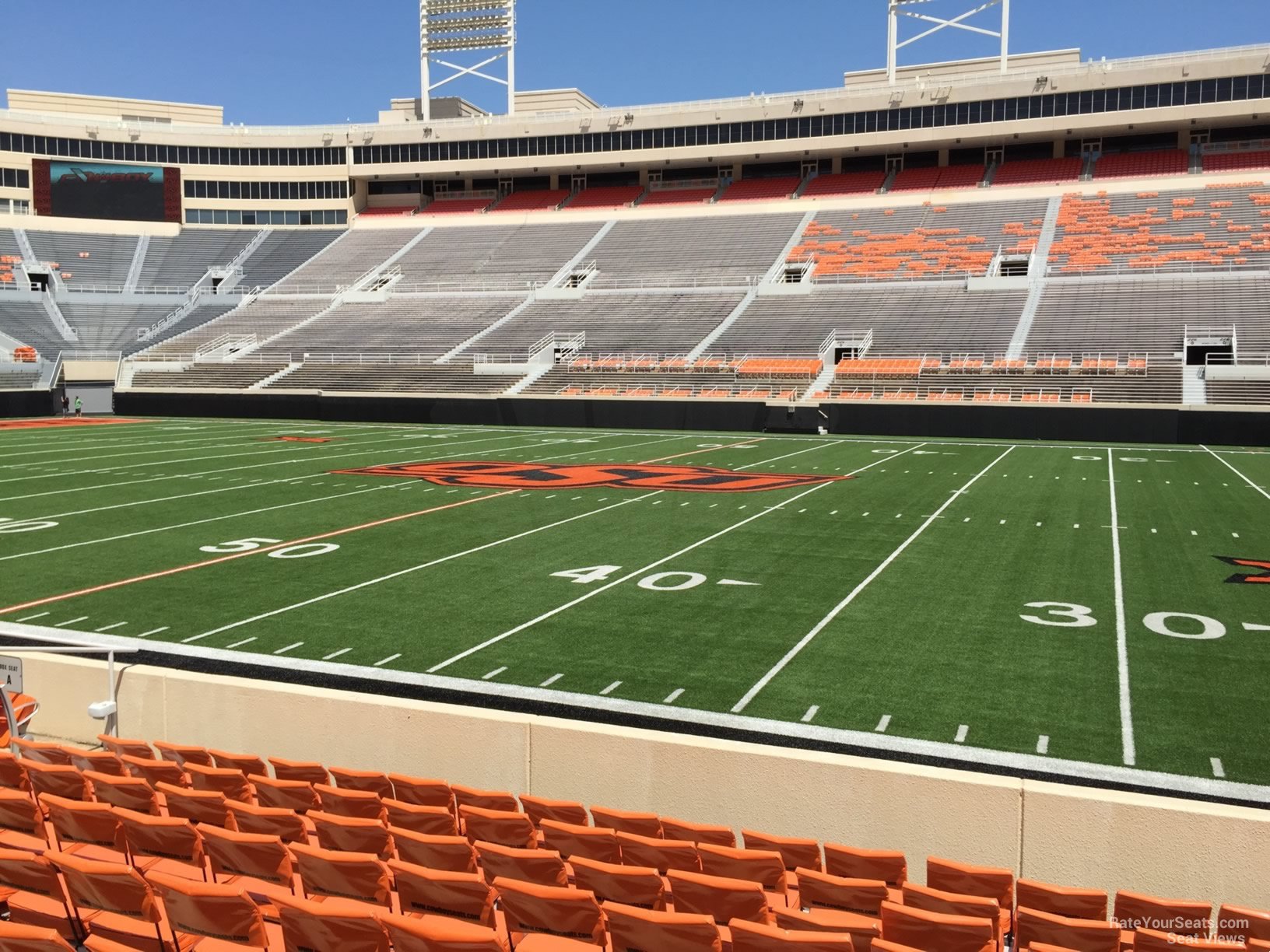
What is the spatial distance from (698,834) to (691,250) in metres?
48.9

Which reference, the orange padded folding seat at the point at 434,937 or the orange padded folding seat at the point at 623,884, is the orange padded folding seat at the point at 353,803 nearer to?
the orange padded folding seat at the point at 623,884

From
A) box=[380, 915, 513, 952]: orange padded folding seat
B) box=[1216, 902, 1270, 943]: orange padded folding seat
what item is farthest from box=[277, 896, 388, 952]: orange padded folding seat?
box=[1216, 902, 1270, 943]: orange padded folding seat

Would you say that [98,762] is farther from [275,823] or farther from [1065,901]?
[1065,901]

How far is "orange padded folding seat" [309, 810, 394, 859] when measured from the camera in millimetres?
4684

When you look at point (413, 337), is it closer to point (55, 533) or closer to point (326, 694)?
point (55, 533)

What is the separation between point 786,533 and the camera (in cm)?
1524

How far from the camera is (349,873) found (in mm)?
4211

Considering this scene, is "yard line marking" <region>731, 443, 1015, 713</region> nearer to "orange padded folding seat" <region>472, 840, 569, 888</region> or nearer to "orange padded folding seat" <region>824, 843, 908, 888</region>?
"orange padded folding seat" <region>824, 843, 908, 888</region>

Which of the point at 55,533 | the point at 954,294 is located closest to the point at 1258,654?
the point at 55,533

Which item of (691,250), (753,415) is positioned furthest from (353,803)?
(691,250)

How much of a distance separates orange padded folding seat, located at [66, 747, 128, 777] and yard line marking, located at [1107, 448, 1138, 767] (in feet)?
21.2

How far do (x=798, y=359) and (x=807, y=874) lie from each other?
35386 millimetres

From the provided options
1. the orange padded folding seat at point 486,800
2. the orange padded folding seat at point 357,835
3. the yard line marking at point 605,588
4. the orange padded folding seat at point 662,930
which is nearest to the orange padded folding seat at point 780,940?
the orange padded folding seat at point 662,930

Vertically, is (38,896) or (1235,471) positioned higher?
(1235,471)
